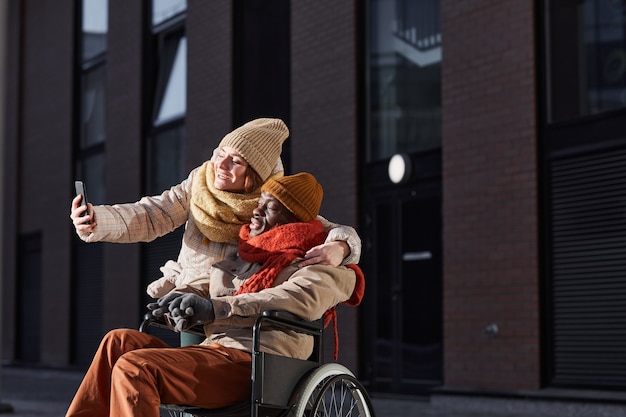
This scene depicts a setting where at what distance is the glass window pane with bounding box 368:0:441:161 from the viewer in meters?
10.5

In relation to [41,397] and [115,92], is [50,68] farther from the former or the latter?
[41,397]

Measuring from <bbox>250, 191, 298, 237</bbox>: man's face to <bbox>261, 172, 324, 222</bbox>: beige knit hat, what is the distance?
0.03m

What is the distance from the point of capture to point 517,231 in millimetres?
9141

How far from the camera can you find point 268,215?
410 cm

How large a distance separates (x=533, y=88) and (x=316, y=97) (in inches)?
127

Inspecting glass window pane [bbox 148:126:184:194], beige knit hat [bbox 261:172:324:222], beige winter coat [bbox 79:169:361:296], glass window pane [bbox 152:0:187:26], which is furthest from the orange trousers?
glass window pane [bbox 152:0:187:26]

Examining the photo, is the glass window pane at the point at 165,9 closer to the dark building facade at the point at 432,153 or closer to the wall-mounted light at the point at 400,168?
the dark building facade at the point at 432,153

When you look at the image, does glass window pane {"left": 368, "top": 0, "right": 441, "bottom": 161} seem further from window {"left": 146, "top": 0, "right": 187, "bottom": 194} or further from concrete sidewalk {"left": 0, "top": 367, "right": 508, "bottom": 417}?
window {"left": 146, "top": 0, "right": 187, "bottom": 194}

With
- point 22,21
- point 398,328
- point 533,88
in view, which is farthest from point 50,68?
point 533,88

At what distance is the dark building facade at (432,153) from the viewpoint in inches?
348

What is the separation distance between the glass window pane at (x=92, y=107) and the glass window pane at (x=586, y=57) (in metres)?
9.47

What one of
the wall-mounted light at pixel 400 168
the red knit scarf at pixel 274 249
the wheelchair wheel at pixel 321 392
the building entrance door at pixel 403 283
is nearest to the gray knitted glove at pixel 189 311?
the red knit scarf at pixel 274 249

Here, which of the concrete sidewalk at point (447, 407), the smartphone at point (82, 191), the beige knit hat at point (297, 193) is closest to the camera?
the smartphone at point (82, 191)

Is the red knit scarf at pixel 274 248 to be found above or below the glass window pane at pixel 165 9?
below
